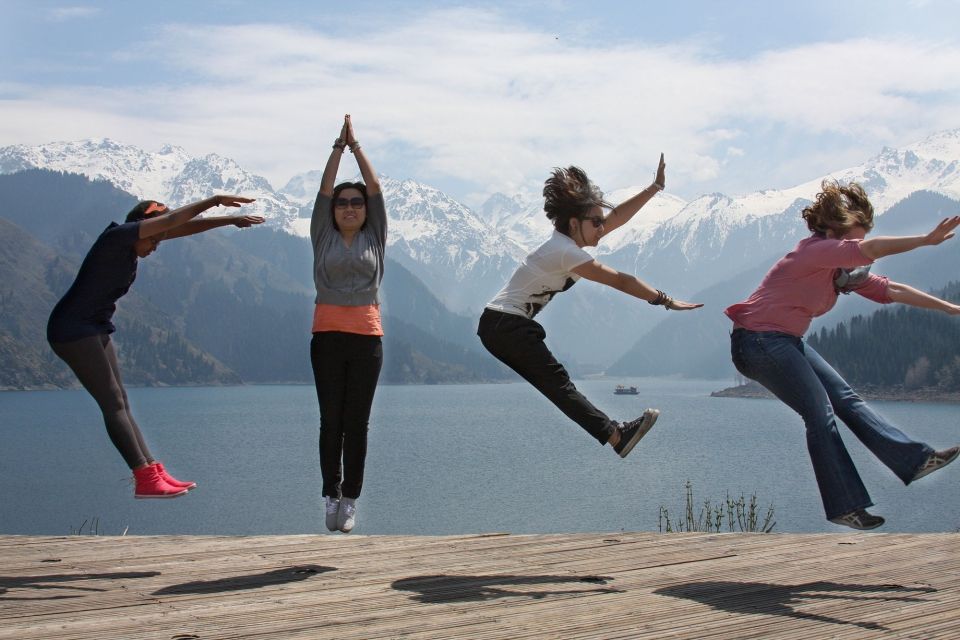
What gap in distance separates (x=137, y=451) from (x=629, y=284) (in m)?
3.28

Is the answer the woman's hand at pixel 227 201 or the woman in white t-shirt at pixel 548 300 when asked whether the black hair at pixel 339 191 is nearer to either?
the woman's hand at pixel 227 201

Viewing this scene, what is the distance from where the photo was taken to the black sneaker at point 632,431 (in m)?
6.56

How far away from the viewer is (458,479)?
74.4 m

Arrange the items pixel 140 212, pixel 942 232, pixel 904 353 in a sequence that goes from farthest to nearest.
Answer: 1. pixel 904 353
2. pixel 140 212
3. pixel 942 232

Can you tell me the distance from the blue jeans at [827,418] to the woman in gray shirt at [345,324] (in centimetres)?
252

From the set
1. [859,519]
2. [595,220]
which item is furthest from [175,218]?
[859,519]

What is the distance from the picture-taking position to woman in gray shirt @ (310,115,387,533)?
23.0 feet

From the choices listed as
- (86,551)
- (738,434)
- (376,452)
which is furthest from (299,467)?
(86,551)

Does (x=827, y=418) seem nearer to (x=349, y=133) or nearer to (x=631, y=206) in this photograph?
(x=631, y=206)

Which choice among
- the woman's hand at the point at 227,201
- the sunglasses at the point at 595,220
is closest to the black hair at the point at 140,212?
the woman's hand at the point at 227,201

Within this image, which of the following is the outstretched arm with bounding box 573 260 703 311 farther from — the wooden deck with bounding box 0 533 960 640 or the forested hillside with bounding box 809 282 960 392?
the forested hillside with bounding box 809 282 960 392

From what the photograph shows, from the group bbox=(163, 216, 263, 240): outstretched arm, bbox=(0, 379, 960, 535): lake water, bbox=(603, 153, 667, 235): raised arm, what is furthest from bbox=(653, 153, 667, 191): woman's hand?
A: bbox=(0, 379, 960, 535): lake water

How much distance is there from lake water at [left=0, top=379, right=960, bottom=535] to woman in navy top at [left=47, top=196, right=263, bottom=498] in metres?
31.1

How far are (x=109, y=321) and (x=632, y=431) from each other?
11.2 feet
